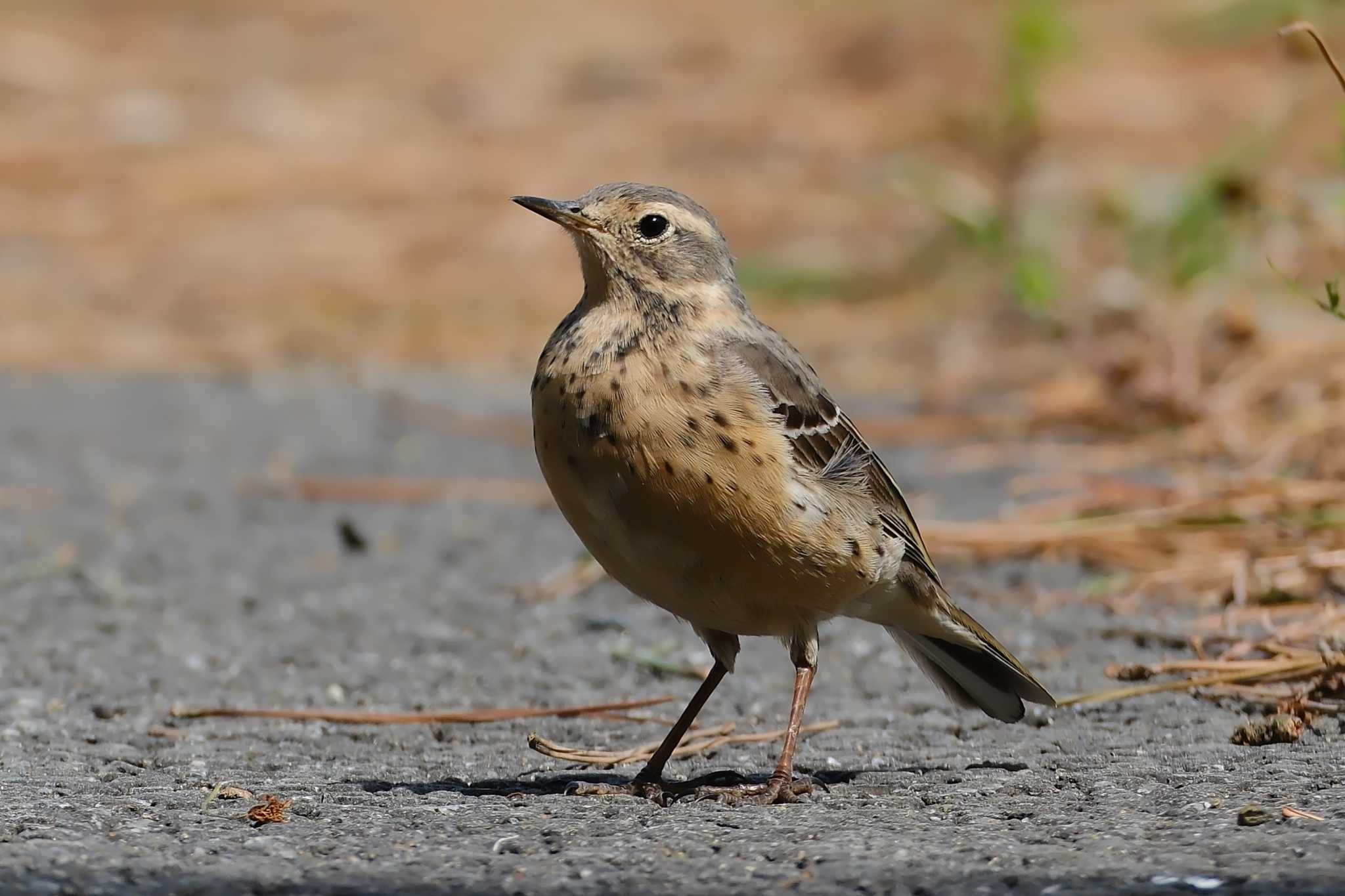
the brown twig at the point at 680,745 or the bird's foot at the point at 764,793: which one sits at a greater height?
the brown twig at the point at 680,745

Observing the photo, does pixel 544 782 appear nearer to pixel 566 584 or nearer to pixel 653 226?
pixel 653 226

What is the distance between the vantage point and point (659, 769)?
468cm

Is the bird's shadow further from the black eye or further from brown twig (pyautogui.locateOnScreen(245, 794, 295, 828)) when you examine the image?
the black eye

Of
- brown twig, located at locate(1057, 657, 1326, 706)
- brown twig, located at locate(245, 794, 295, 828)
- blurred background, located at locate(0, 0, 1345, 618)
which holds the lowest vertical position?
brown twig, located at locate(245, 794, 295, 828)

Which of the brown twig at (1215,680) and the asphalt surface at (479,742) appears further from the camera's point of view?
the brown twig at (1215,680)

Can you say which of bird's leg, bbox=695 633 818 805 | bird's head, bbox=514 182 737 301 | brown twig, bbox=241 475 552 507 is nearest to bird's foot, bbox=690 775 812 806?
bird's leg, bbox=695 633 818 805

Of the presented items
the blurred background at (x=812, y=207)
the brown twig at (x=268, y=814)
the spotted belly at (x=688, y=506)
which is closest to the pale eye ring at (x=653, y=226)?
the spotted belly at (x=688, y=506)

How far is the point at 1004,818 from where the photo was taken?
4.04 meters

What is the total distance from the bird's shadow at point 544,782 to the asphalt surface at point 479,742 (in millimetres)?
24

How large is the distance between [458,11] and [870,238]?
8.94 m

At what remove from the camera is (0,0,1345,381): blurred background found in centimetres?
1134

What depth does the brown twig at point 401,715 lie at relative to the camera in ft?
17.5

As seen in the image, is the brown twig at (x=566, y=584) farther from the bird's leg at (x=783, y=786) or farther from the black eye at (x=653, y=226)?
the bird's leg at (x=783, y=786)

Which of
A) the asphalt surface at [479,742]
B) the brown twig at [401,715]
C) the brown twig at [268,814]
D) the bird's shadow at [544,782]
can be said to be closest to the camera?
the asphalt surface at [479,742]
